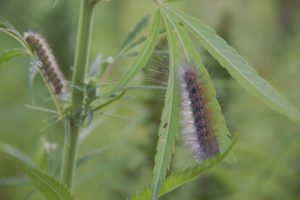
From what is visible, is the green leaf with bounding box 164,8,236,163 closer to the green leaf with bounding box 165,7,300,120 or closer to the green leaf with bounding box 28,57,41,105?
the green leaf with bounding box 165,7,300,120

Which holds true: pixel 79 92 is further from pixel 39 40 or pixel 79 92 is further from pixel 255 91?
pixel 255 91

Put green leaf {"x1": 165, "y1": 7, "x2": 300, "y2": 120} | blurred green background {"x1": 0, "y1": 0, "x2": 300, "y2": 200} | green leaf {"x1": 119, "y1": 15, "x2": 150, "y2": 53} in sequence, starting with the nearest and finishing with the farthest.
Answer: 1. green leaf {"x1": 165, "y1": 7, "x2": 300, "y2": 120}
2. green leaf {"x1": 119, "y1": 15, "x2": 150, "y2": 53}
3. blurred green background {"x1": 0, "y1": 0, "x2": 300, "y2": 200}

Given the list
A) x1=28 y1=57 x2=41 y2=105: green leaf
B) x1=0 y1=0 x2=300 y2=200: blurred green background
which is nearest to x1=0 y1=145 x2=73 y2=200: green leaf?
x1=28 y1=57 x2=41 y2=105: green leaf

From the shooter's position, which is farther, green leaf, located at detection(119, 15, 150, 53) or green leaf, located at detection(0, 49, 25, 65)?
green leaf, located at detection(119, 15, 150, 53)

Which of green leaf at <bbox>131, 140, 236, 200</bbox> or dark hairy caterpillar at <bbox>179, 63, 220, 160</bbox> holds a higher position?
dark hairy caterpillar at <bbox>179, 63, 220, 160</bbox>

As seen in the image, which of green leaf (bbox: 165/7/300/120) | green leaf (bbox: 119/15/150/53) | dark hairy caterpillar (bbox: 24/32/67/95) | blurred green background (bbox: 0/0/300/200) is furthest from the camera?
blurred green background (bbox: 0/0/300/200)

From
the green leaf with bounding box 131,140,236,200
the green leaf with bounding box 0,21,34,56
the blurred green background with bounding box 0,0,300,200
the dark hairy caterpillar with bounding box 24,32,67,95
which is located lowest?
the blurred green background with bounding box 0,0,300,200

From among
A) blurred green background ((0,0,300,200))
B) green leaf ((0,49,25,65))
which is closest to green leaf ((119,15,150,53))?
blurred green background ((0,0,300,200))
